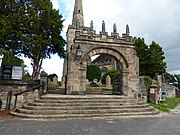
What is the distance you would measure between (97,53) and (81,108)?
579cm

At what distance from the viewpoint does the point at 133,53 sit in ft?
43.8

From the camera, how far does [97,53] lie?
507 inches

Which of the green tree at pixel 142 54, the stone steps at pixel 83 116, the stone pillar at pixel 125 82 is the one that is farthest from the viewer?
the green tree at pixel 142 54

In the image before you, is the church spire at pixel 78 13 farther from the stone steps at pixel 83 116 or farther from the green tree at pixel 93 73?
the stone steps at pixel 83 116

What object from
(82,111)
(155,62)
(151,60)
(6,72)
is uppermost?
(151,60)

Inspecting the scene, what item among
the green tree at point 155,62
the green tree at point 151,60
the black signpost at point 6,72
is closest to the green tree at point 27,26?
the black signpost at point 6,72

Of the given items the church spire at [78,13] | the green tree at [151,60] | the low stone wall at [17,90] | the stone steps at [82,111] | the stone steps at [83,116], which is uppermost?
the church spire at [78,13]

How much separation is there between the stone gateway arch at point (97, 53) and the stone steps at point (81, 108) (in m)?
2.94

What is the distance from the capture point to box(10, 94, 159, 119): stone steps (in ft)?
24.7

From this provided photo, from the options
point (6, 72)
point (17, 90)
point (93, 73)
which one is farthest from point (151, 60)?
point (6, 72)

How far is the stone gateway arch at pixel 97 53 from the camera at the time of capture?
1201cm

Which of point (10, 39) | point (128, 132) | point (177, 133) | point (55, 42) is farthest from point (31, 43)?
point (177, 133)

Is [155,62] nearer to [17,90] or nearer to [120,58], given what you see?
[120,58]

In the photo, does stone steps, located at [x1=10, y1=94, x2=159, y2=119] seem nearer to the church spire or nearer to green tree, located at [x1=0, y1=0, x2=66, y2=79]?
green tree, located at [x1=0, y1=0, x2=66, y2=79]
